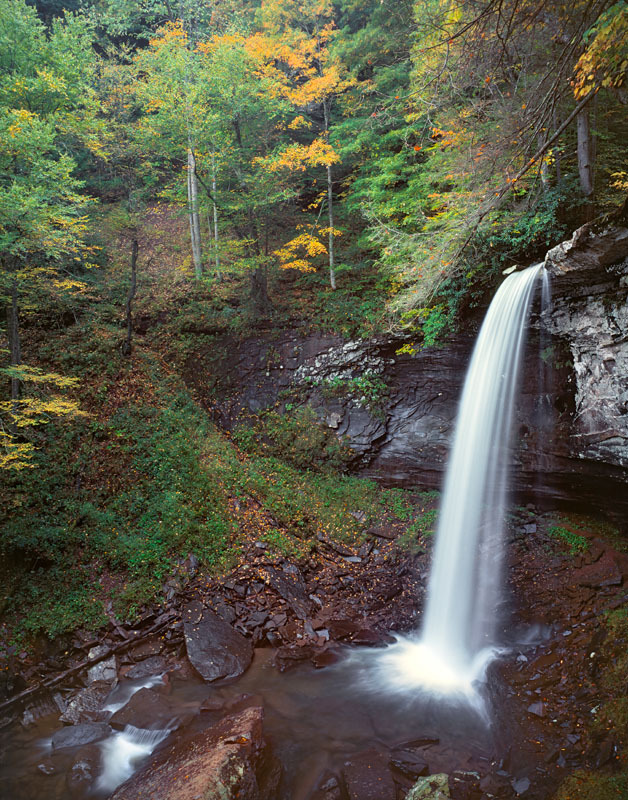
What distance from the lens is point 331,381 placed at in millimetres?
11422

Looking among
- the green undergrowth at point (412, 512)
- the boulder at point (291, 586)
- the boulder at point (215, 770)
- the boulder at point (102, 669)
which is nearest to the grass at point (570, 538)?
the green undergrowth at point (412, 512)

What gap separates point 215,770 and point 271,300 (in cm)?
1199

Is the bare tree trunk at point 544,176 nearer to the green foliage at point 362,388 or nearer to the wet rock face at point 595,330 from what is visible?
the wet rock face at point 595,330

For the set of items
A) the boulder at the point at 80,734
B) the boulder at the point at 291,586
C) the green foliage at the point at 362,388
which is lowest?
the boulder at the point at 80,734

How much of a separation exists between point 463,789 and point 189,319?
12902 mm

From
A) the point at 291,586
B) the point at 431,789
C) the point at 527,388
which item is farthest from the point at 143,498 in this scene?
the point at 527,388

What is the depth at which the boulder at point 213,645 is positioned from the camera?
615 cm

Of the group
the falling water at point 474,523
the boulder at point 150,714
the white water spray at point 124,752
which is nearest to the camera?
the white water spray at point 124,752

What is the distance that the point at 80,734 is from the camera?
17.0 ft

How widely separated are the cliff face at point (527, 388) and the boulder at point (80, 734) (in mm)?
7287

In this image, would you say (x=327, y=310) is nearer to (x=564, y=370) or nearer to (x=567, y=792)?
(x=564, y=370)

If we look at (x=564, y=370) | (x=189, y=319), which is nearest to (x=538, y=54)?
(x=564, y=370)

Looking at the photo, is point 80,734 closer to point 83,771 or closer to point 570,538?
point 83,771

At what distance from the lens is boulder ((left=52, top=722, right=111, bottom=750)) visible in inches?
199
